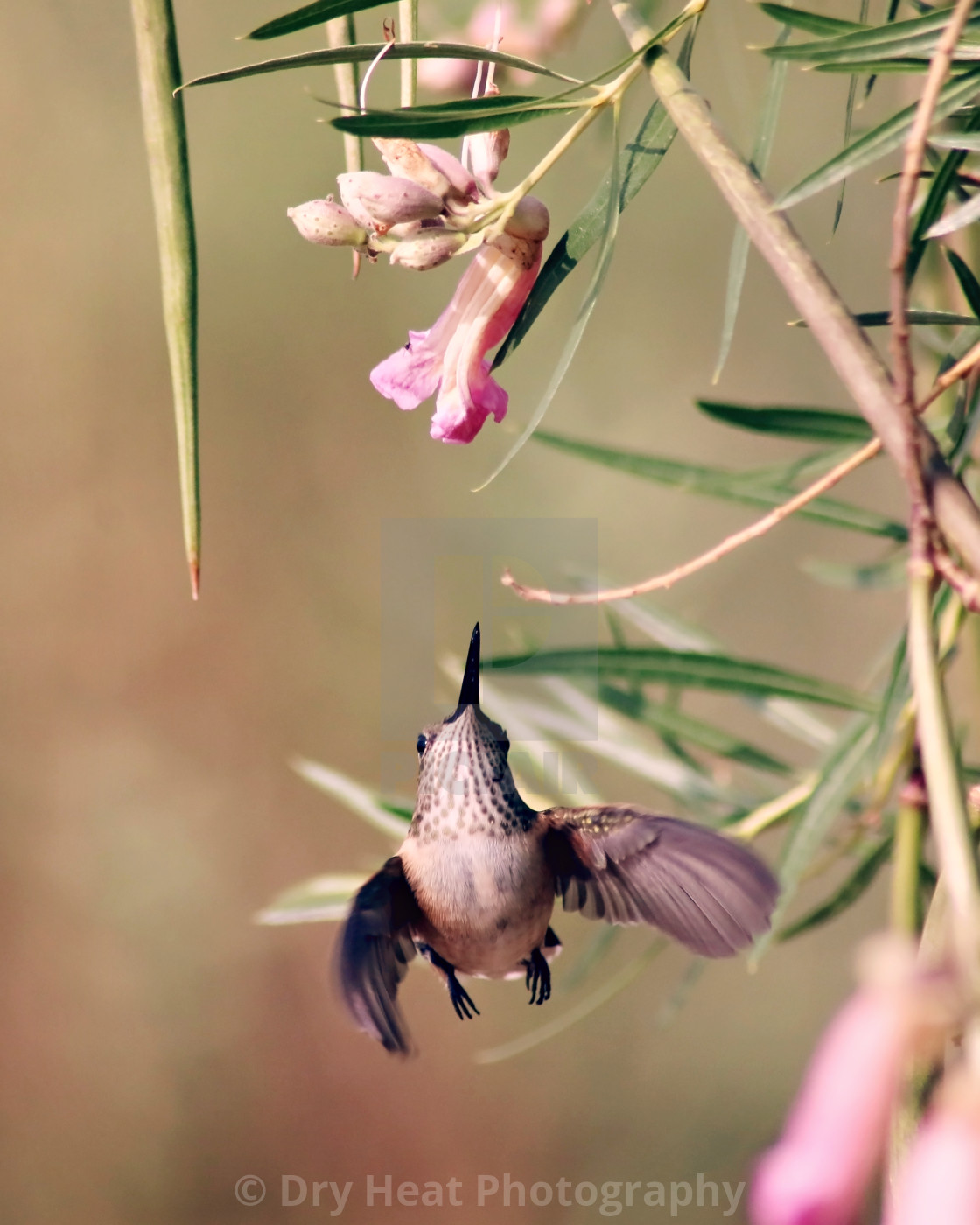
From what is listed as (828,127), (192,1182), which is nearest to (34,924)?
(192,1182)

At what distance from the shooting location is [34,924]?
2.53m

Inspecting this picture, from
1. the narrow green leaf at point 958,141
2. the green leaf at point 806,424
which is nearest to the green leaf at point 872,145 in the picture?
the narrow green leaf at point 958,141

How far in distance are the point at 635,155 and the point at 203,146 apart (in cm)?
206

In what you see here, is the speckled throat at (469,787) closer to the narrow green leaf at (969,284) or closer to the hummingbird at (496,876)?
the hummingbird at (496,876)

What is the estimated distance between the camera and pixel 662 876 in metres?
0.65

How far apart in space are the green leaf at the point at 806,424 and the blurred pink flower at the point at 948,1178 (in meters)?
0.49

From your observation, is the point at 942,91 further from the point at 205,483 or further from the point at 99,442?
the point at 99,442

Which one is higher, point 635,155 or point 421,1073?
point 635,155

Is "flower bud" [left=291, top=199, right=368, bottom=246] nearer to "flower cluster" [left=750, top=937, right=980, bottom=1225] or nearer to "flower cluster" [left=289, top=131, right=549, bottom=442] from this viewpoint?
"flower cluster" [left=289, top=131, right=549, bottom=442]

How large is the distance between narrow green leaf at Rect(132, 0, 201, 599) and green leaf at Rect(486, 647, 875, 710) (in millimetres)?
304

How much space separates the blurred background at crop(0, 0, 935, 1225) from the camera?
230 centimetres

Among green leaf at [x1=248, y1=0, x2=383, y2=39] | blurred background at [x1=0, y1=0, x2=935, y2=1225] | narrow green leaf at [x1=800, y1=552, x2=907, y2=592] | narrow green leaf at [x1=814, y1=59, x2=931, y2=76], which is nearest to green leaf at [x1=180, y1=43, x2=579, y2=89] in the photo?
green leaf at [x1=248, y1=0, x2=383, y2=39]

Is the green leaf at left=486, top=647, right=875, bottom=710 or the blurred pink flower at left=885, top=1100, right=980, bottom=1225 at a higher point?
the blurred pink flower at left=885, top=1100, right=980, bottom=1225

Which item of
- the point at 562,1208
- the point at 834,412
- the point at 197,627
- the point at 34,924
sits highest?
the point at 834,412
